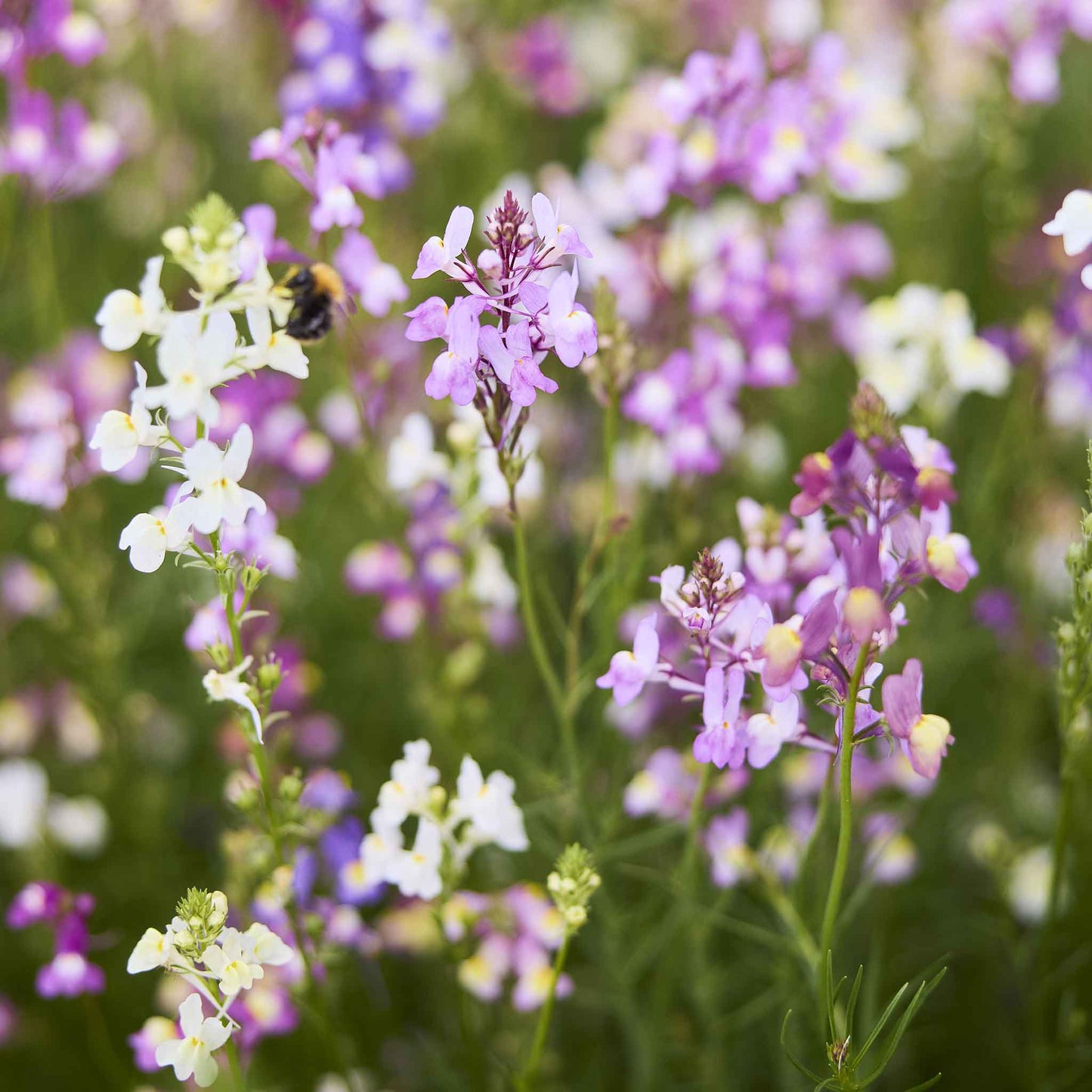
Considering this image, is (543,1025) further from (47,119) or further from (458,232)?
(47,119)

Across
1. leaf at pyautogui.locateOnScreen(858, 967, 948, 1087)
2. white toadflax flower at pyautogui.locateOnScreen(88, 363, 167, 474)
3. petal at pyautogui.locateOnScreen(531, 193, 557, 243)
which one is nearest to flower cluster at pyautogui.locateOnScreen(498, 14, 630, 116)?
petal at pyautogui.locateOnScreen(531, 193, 557, 243)

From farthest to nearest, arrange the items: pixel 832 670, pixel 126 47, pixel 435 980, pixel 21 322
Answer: pixel 126 47 < pixel 21 322 < pixel 435 980 < pixel 832 670

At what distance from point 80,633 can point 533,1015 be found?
1194mm

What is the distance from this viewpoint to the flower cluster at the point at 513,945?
1.81 m

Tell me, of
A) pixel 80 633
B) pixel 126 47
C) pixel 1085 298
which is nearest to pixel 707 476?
pixel 1085 298

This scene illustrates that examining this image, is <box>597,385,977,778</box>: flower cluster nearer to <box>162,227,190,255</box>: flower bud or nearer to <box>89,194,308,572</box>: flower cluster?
<box>89,194,308,572</box>: flower cluster

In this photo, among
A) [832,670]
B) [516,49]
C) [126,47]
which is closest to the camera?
[832,670]

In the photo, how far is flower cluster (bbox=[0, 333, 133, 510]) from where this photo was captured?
2.18m

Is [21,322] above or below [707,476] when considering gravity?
above

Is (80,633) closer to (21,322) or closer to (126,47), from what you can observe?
(21,322)

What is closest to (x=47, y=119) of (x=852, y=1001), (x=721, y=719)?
(x=721, y=719)

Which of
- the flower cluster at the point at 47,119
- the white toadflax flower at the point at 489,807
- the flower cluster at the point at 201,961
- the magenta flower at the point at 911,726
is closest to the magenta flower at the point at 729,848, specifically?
the white toadflax flower at the point at 489,807

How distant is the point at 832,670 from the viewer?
4.16 ft

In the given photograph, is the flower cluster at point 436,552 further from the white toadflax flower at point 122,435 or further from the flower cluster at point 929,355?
the flower cluster at point 929,355
